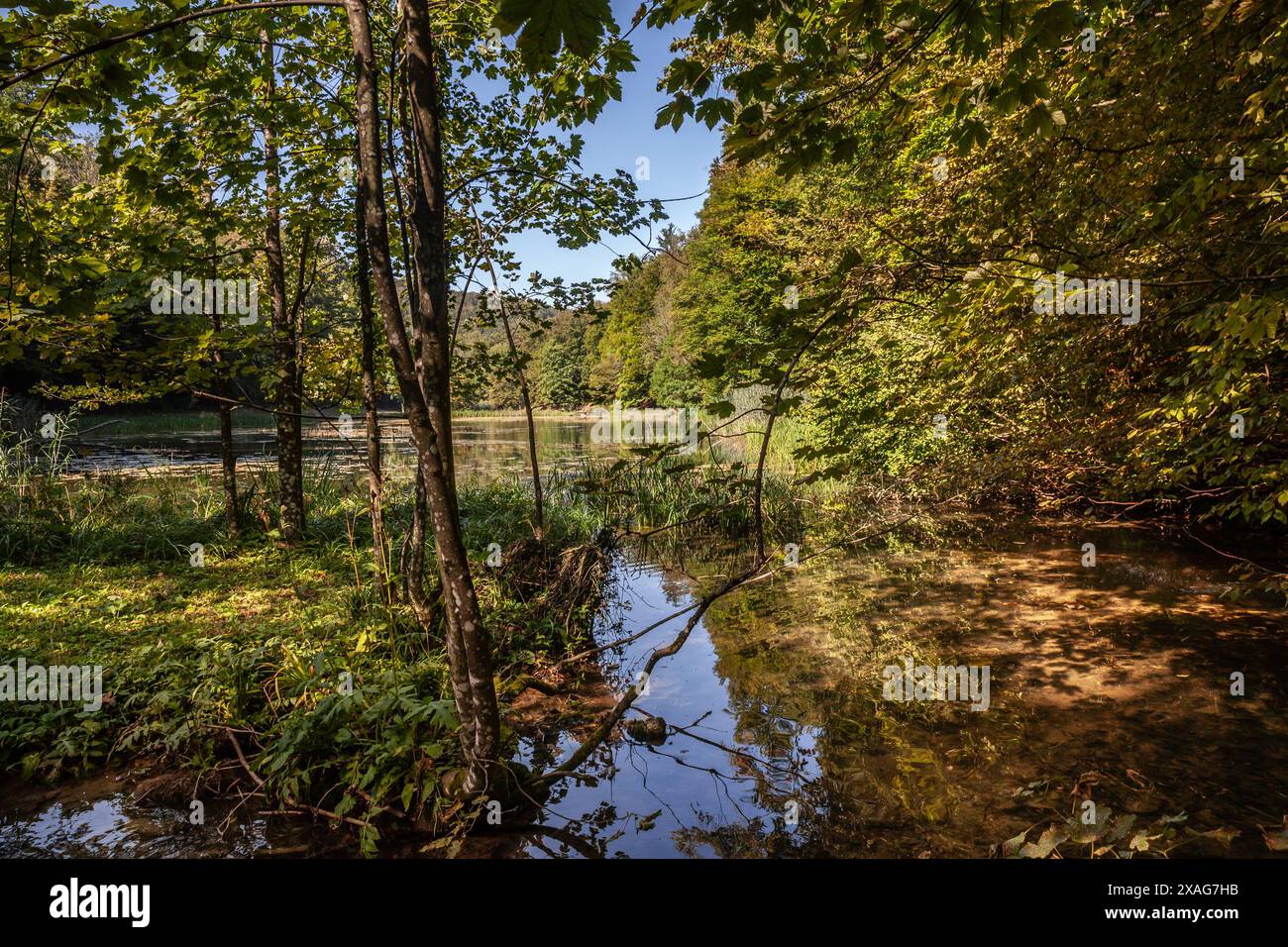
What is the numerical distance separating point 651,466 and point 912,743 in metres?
2.86

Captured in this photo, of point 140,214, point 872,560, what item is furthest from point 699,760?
point 140,214

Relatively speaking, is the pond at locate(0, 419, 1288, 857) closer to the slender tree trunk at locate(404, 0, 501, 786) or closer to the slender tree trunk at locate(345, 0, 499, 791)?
the slender tree trunk at locate(345, 0, 499, 791)

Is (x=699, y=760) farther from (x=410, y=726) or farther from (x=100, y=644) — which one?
(x=100, y=644)

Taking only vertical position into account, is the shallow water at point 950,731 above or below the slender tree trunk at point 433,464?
below

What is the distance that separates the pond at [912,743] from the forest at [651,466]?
0.11 feet

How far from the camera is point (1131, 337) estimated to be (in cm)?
561

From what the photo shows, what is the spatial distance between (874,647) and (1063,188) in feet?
13.1

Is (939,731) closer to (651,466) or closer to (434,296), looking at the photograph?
(651,466)

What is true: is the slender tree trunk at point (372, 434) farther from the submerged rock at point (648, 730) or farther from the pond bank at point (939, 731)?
the submerged rock at point (648, 730)

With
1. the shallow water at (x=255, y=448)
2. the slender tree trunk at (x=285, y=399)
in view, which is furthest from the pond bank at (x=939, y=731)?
the shallow water at (x=255, y=448)

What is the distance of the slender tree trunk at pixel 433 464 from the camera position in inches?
101

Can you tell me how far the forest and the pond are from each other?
1.3 inches

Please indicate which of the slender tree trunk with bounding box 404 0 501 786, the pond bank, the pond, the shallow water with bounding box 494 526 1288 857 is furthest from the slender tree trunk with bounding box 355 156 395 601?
the slender tree trunk with bounding box 404 0 501 786

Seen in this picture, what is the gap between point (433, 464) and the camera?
8.59ft
